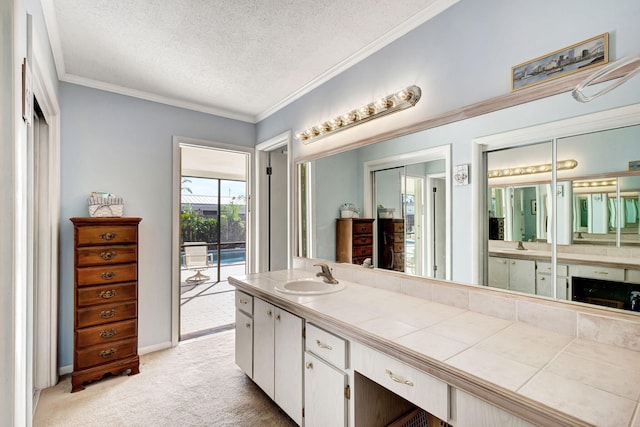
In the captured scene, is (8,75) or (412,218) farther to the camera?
(412,218)

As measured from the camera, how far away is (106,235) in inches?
91.4

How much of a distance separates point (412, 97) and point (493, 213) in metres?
0.80

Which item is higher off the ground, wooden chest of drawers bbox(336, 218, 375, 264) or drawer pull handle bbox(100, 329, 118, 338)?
wooden chest of drawers bbox(336, 218, 375, 264)

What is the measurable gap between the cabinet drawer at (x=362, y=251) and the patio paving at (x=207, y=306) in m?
2.11

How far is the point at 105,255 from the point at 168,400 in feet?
3.86

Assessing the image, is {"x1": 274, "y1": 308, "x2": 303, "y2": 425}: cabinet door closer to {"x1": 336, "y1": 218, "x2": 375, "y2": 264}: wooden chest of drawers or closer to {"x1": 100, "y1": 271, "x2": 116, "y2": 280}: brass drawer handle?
{"x1": 336, "y1": 218, "x2": 375, "y2": 264}: wooden chest of drawers

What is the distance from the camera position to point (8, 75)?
91 centimetres

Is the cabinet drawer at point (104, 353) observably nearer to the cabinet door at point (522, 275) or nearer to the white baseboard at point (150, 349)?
the white baseboard at point (150, 349)

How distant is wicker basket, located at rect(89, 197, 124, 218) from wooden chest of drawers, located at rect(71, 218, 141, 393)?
18 cm

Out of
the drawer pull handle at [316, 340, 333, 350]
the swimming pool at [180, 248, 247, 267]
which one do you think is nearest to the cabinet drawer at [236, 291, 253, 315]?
the drawer pull handle at [316, 340, 333, 350]

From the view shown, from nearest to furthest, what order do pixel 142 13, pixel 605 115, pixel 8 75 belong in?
pixel 8 75, pixel 605 115, pixel 142 13

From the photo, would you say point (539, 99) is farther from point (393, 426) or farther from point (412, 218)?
point (393, 426)

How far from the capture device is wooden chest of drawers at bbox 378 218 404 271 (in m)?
1.87

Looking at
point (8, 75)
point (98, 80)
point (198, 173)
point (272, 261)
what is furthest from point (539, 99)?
point (198, 173)
